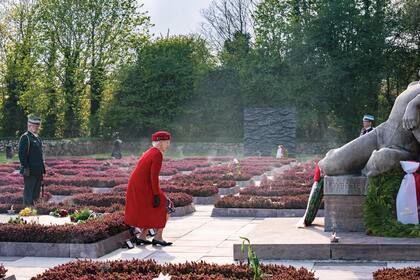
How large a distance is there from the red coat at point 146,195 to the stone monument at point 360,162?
8.03 ft

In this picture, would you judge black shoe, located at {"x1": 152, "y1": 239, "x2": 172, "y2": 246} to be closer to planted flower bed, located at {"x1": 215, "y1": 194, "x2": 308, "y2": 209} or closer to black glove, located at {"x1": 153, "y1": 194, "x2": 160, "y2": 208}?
black glove, located at {"x1": 153, "y1": 194, "x2": 160, "y2": 208}

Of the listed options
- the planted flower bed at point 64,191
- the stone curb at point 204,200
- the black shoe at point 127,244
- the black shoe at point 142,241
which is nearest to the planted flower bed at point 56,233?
the black shoe at point 127,244

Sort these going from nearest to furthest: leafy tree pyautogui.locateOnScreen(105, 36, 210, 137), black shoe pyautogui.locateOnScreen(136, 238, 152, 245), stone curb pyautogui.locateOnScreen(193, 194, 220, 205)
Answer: black shoe pyautogui.locateOnScreen(136, 238, 152, 245) < stone curb pyautogui.locateOnScreen(193, 194, 220, 205) < leafy tree pyautogui.locateOnScreen(105, 36, 210, 137)

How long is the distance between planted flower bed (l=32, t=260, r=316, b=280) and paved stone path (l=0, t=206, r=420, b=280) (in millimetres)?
789

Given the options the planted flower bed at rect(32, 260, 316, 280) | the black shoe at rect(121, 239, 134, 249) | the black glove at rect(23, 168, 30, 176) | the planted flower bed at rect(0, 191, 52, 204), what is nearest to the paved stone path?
the black shoe at rect(121, 239, 134, 249)

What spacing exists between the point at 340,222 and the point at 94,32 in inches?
1660

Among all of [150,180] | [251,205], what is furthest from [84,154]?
[150,180]

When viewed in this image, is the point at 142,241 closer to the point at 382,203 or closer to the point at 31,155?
the point at 382,203

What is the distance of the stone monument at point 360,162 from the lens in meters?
8.73

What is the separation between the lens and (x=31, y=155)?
12664 mm

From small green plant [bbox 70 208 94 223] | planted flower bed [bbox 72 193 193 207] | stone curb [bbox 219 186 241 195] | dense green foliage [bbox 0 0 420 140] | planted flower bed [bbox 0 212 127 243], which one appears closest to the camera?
planted flower bed [bbox 0 212 127 243]

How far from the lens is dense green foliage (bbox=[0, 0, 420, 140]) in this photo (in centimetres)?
4453

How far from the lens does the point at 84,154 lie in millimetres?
46531

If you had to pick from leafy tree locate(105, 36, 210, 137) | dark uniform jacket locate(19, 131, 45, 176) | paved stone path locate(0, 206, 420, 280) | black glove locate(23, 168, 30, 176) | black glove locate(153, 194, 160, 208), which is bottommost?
paved stone path locate(0, 206, 420, 280)
